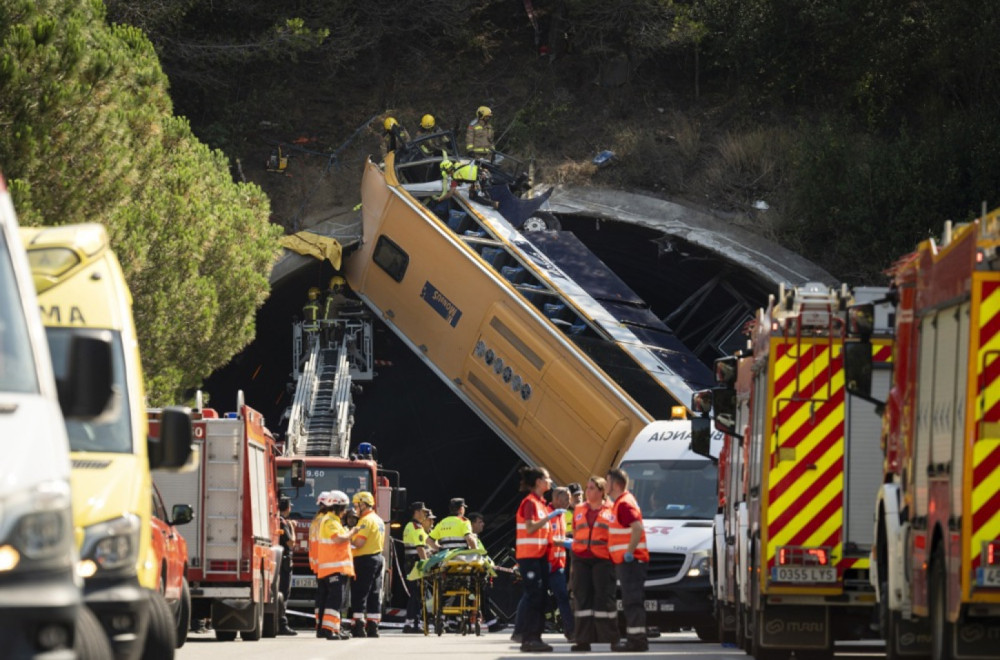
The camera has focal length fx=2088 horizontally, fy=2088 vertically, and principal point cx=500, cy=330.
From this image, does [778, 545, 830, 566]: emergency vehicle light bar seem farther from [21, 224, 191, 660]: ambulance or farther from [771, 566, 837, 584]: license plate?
[21, 224, 191, 660]: ambulance

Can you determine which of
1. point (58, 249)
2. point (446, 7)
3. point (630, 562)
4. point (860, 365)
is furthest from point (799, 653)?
point (446, 7)

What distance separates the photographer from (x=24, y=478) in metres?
6.62

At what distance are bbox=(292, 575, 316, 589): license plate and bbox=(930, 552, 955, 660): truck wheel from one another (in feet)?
56.5

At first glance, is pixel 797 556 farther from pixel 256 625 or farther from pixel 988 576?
pixel 256 625

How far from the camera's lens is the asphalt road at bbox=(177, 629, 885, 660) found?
656 inches

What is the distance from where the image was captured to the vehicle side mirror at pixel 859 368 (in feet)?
43.7

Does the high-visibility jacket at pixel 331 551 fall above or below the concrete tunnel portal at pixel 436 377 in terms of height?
below

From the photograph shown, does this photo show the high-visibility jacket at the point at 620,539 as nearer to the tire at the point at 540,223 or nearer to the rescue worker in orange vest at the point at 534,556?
the rescue worker in orange vest at the point at 534,556

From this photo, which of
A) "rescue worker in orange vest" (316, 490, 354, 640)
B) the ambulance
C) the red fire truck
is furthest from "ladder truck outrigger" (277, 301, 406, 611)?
the ambulance

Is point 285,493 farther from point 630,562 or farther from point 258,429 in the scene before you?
point 630,562

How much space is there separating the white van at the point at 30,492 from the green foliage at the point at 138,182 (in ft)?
49.4

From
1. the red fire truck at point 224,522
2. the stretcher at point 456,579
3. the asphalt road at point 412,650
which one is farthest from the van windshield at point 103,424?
the stretcher at point 456,579

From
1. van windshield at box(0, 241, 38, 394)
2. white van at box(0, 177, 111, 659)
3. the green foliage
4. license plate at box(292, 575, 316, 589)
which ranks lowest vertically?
license plate at box(292, 575, 316, 589)

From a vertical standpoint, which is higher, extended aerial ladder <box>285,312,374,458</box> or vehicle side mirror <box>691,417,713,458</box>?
extended aerial ladder <box>285,312,374,458</box>
